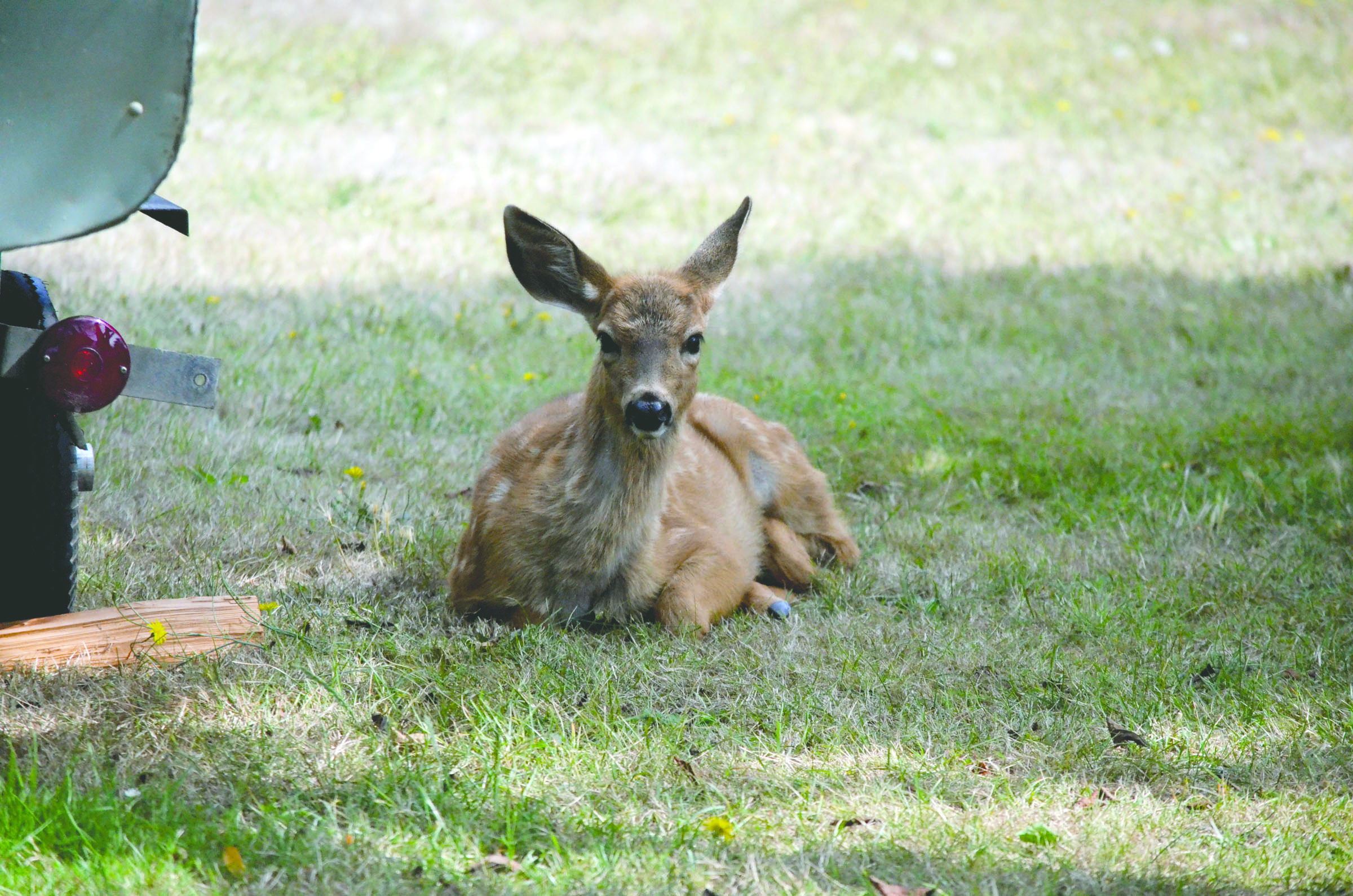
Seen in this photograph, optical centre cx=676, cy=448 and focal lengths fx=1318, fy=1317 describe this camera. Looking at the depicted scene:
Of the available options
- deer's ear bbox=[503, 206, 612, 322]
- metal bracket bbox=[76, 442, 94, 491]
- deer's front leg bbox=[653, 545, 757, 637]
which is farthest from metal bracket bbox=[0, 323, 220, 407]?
deer's front leg bbox=[653, 545, 757, 637]

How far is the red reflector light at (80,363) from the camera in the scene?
2.98 meters

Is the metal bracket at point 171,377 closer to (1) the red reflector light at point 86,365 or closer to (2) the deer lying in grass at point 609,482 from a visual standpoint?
(1) the red reflector light at point 86,365

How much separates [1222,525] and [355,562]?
3.47 meters

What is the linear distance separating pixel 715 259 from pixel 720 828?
2170 millimetres

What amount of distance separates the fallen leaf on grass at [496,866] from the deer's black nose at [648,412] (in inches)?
61.7

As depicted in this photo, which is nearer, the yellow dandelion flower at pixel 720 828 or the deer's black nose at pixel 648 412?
the yellow dandelion flower at pixel 720 828

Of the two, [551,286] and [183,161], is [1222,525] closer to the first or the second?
[551,286]

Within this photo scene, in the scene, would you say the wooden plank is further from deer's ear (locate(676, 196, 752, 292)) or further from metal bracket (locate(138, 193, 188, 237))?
deer's ear (locate(676, 196, 752, 292))

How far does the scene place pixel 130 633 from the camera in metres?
3.44

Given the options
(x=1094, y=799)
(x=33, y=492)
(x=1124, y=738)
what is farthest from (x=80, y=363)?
(x=1124, y=738)

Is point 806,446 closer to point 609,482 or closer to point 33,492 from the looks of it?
point 609,482

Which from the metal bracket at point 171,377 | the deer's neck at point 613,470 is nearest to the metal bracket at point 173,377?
the metal bracket at point 171,377

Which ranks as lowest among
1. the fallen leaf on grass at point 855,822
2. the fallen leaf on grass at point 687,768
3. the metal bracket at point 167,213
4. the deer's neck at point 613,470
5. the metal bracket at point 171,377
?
the fallen leaf on grass at point 687,768

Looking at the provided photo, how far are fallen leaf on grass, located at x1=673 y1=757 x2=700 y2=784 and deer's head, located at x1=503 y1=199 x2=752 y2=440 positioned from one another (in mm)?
1130
